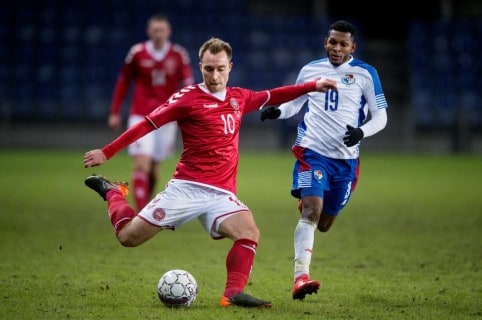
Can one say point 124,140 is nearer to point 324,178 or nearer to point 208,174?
point 208,174

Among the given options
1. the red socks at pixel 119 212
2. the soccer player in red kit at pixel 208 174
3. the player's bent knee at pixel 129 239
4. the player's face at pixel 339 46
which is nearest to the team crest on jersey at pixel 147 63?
Result: the player's face at pixel 339 46

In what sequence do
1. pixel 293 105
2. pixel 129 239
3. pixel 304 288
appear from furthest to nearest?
pixel 293 105, pixel 129 239, pixel 304 288

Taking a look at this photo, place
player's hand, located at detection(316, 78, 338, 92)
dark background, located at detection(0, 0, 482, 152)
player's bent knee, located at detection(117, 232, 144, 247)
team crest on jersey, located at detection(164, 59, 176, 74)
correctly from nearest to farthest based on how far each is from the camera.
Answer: player's bent knee, located at detection(117, 232, 144, 247) → player's hand, located at detection(316, 78, 338, 92) → team crest on jersey, located at detection(164, 59, 176, 74) → dark background, located at detection(0, 0, 482, 152)

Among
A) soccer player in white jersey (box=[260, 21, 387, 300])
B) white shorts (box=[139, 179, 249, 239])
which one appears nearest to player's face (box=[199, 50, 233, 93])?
white shorts (box=[139, 179, 249, 239])

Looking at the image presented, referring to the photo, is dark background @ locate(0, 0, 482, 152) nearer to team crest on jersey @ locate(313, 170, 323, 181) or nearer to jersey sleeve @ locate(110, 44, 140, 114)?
jersey sleeve @ locate(110, 44, 140, 114)

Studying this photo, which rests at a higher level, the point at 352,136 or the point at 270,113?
the point at 270,113

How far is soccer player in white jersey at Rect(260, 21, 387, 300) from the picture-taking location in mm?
7246

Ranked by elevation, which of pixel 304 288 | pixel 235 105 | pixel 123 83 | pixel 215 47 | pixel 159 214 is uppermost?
pixel 123 83

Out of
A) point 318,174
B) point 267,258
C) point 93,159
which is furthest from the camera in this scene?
point 267,258

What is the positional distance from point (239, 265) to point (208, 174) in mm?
678

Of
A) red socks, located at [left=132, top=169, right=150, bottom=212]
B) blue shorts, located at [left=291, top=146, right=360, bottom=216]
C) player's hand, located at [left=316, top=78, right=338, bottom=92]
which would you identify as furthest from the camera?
red socks, located at [left=132, top=169, right=150, bottom=212]

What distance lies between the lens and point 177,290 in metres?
6.19

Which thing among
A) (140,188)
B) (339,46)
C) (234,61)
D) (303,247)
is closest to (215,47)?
(339,46)

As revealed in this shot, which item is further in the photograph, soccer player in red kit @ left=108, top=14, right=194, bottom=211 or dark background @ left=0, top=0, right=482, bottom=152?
dark background @ left=0, top=0, right=482, bottom=152
